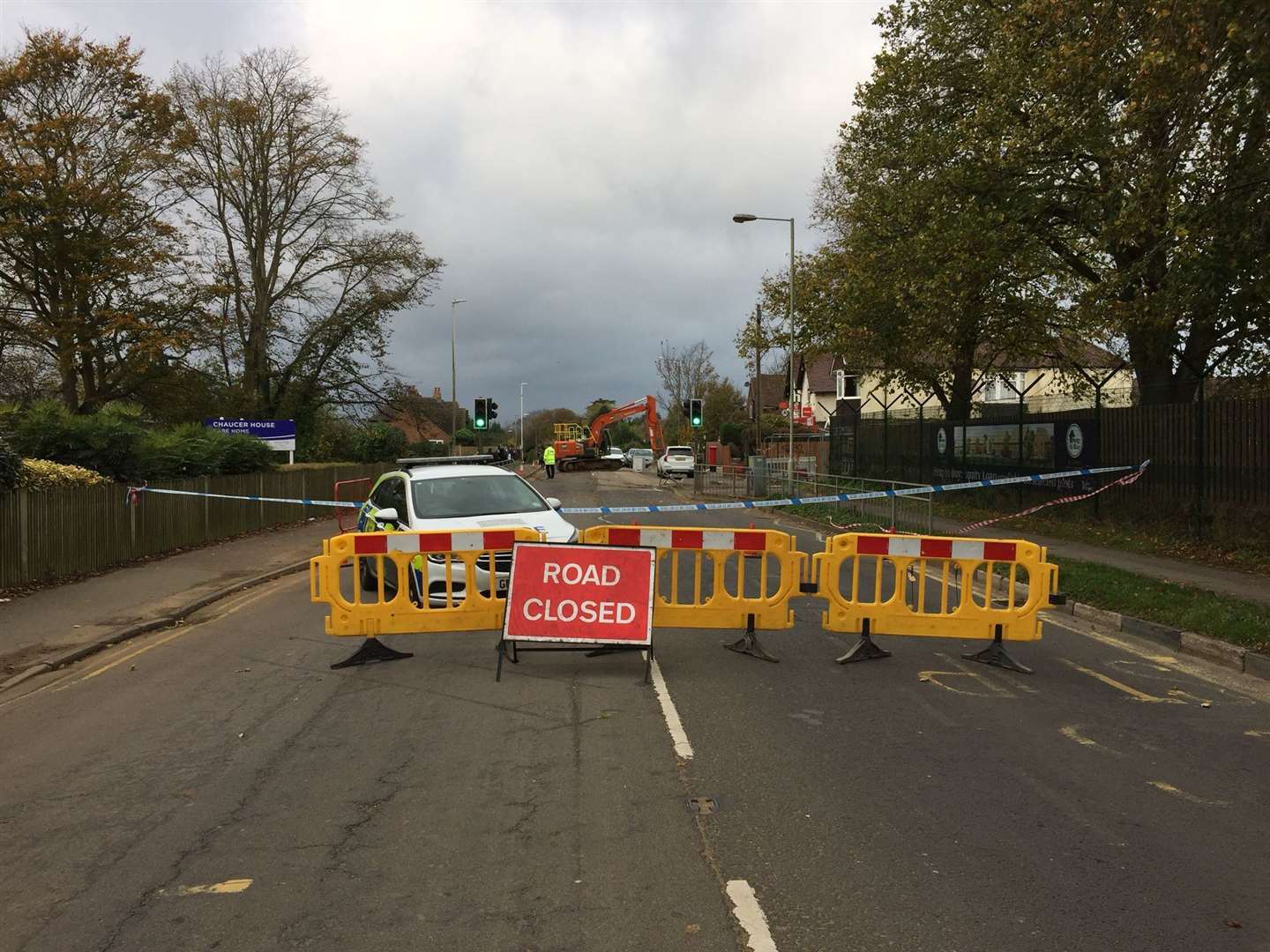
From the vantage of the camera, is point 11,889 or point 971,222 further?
point 971,222

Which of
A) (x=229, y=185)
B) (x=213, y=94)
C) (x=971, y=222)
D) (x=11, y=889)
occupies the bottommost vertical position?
(x=11, y=889)

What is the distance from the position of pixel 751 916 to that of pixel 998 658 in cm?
501

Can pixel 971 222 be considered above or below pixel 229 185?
below

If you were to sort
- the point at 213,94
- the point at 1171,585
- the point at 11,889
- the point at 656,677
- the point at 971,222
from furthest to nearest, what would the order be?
the point at 213,94, the point at 971,222, the point at 1171,585, the point at 656,677, the point at 11,889

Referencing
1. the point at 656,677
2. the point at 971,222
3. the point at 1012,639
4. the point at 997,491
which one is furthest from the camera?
the point at 997,491

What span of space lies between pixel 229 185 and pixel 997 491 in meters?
27.7

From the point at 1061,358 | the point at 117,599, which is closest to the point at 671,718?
the point at 117,599

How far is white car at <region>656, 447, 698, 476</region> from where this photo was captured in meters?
48.3

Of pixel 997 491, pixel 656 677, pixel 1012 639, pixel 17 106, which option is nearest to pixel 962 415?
pixel 997 491

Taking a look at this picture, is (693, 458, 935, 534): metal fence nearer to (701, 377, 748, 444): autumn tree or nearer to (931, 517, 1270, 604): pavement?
(931, 517, 1270, 604): pavement

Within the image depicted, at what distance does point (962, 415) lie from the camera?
88.2 feet

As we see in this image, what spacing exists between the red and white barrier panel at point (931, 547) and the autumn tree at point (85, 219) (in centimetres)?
2584

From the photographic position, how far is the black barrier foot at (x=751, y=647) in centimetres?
802

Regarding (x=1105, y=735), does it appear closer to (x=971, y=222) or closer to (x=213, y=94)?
(x=971, y=222)
